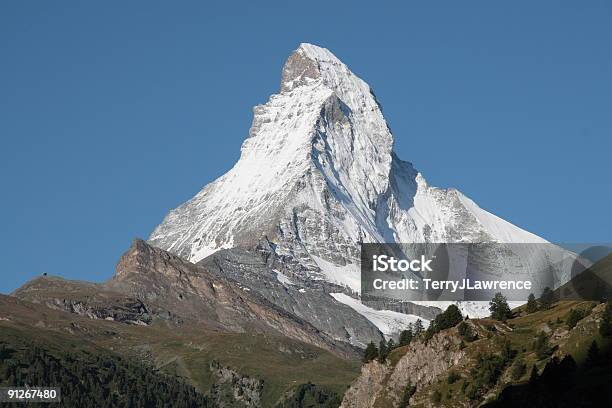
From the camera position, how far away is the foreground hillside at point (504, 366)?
136 m

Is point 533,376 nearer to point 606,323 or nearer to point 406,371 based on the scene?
point 606,323

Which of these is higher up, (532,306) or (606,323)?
(532,306)

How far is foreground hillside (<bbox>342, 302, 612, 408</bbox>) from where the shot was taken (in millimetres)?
136250

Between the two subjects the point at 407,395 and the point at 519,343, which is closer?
the point at 519,343

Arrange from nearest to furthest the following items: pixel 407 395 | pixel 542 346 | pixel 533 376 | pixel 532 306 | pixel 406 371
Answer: pixel 533 376 → pixel 542 346 → pixel 407 395 → pixel 406 371 → pixel 532 306

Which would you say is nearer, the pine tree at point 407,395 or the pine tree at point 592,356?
the pine tree at point 592,356

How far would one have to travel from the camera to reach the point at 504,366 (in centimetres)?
15650

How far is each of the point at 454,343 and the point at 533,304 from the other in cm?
2348

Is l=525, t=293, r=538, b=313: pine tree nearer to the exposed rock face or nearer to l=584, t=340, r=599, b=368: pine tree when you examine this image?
the exposed rock face

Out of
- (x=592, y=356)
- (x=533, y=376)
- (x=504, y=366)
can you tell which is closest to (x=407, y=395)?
(x=504, y=366)

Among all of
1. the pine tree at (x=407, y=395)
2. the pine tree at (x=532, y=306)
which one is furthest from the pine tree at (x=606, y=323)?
the pine tree at (x=532, y=306)

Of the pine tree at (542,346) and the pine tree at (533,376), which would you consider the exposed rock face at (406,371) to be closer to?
the pine tree at (542,346)

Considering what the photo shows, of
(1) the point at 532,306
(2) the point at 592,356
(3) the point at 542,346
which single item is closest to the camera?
(2) the point at 592,356

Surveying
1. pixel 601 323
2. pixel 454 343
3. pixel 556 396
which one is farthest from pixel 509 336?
pixel 556 396
